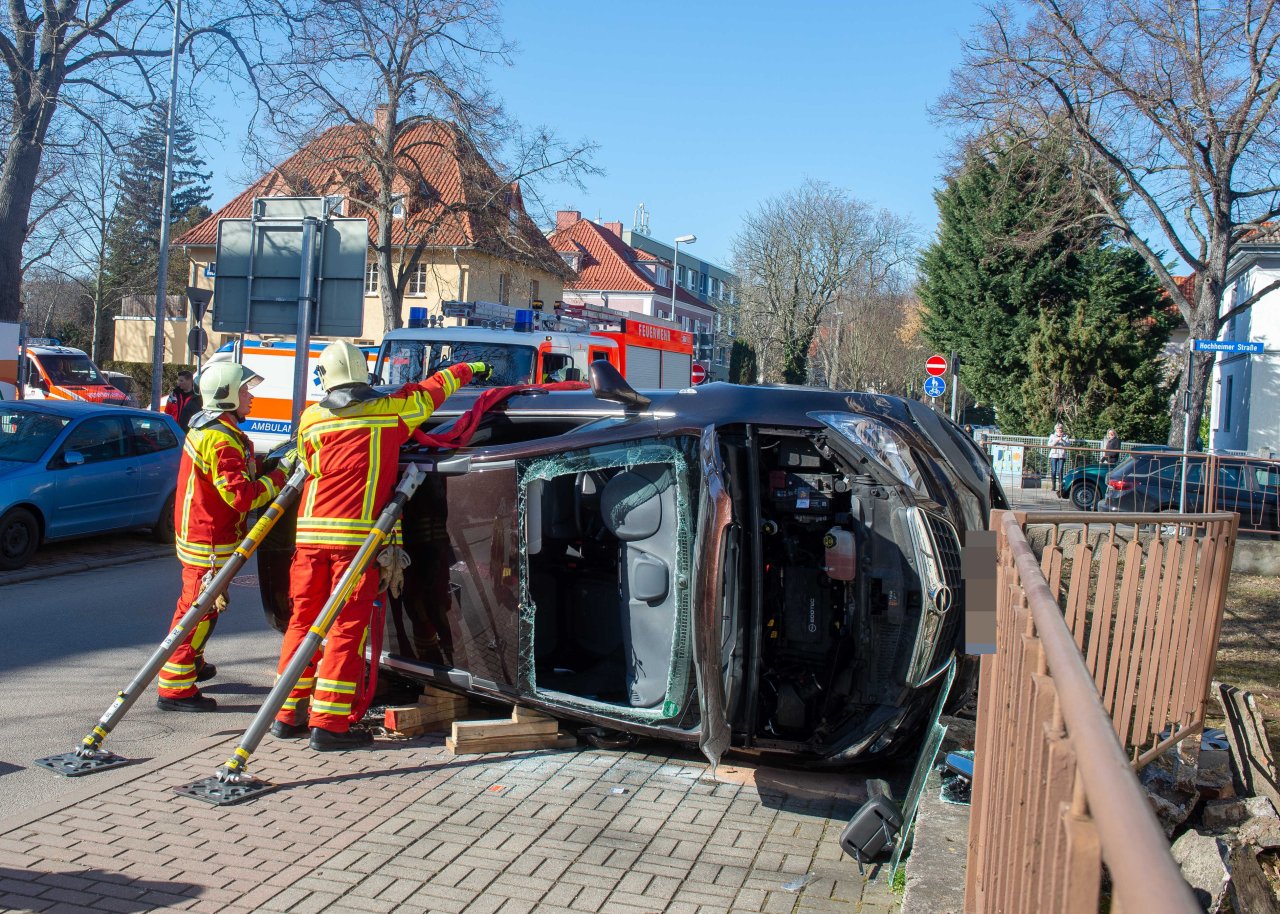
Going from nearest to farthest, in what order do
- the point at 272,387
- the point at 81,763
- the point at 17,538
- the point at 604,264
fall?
the point at 81,763, the point at 17,538, the point at 272,387, the point at 604,264

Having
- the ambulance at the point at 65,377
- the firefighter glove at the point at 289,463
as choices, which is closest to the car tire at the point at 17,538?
the firefighter glove at the point at 289,463

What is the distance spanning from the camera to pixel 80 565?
10.8m

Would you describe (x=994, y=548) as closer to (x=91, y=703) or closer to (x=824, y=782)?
(x=824, y=782)

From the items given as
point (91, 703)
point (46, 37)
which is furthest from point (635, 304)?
point (91, 703)

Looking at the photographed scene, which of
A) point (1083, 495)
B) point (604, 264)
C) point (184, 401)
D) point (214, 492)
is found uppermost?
point (604, 264)

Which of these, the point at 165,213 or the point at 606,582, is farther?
the point at 165,213

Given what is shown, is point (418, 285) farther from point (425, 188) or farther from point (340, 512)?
point (340, 512)

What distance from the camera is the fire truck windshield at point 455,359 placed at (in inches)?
559

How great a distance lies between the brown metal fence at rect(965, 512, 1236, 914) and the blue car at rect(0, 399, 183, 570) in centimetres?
887

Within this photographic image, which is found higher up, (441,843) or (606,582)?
(606,582)

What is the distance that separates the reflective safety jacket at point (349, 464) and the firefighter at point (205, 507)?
2.21 ft

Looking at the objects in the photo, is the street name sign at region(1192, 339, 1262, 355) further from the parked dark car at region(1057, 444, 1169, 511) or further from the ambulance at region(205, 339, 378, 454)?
the ambulance at region(205, 339, 378, 454)

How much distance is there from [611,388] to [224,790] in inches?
95.6

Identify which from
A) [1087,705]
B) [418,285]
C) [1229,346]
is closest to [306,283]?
[1087,705]
